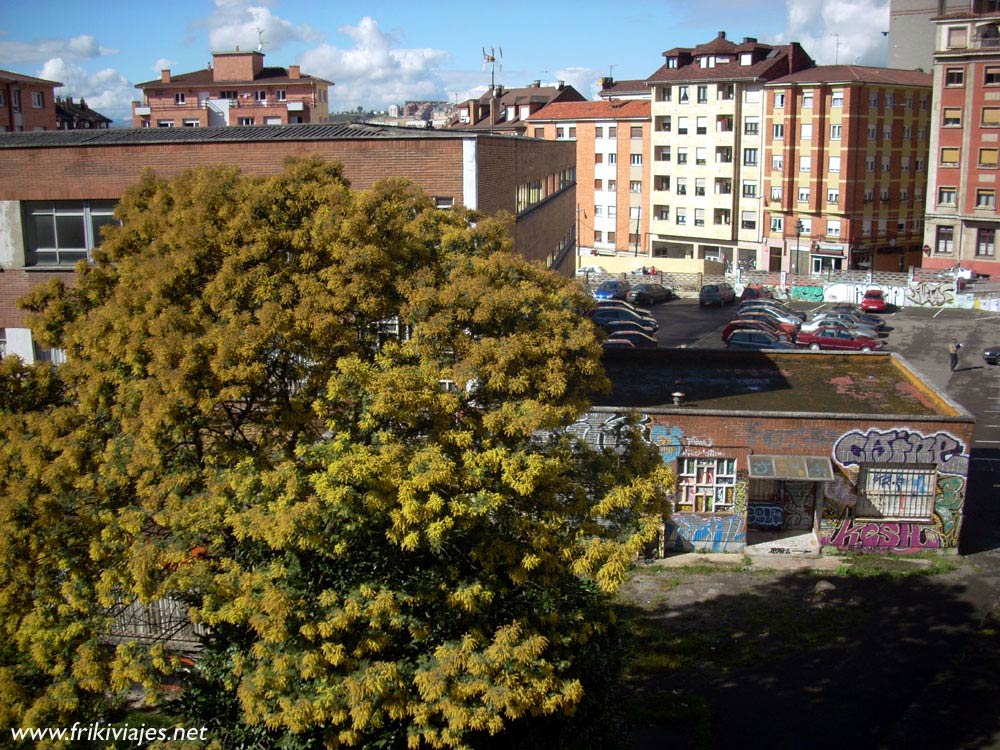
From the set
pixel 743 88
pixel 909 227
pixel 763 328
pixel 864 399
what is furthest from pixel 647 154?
pixel 864 399

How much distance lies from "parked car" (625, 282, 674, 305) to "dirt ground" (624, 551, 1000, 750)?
3711 cm

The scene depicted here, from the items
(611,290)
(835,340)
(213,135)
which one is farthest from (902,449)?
(611,290)

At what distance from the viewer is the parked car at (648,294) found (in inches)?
2344

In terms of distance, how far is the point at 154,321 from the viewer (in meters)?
11.7

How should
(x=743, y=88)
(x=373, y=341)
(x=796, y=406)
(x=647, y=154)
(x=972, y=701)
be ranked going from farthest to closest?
(x=647, y=154) → (x=743, y=88) → (x=796, y=406) → (x=972, y=701) → (x=373, y=341)

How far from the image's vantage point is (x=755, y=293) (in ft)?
195

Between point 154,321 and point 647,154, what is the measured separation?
6937cm

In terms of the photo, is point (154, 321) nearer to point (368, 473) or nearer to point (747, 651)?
point (368, 473)

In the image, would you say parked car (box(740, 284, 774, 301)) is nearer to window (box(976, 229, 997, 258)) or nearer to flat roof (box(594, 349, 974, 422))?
window (box(976, 229, 997, 258))

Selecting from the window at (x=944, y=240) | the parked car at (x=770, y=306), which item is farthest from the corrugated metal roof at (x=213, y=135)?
the window at (x=944, y=240)

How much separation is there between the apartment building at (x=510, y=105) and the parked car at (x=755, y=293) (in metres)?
29.3

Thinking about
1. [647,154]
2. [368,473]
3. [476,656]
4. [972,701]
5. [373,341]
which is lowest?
[972,701]

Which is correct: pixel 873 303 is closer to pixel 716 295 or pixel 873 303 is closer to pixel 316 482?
pixel 716 295

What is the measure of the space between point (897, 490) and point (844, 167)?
47.8 meters
